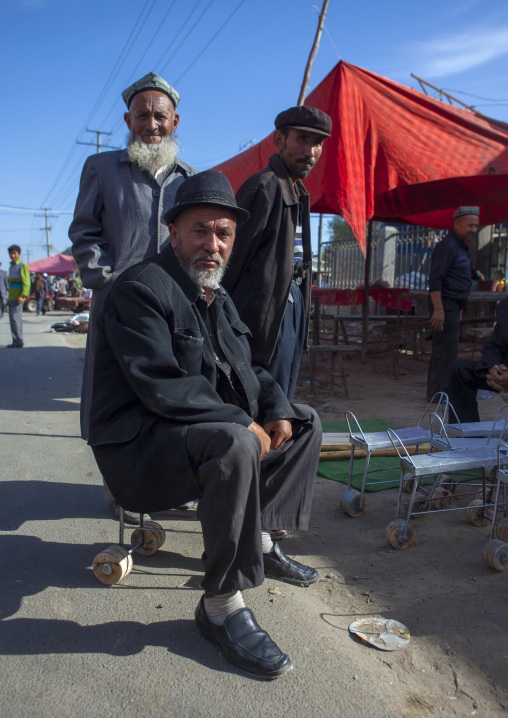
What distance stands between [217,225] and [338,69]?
4130mm

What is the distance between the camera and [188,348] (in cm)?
214

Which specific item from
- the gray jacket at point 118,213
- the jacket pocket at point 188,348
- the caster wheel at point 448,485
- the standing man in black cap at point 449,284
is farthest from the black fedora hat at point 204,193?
the standing man in black cap at point 449,284

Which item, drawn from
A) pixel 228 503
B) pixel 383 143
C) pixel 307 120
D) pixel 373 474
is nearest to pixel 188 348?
pixel 228 503

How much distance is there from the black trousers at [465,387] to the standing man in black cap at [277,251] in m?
1.36

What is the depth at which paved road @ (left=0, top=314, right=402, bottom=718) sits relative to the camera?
1.78 metres

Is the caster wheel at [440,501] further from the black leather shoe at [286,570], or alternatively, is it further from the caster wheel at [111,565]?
the caster wheel at [111,565]

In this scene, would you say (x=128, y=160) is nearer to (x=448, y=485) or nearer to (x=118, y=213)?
(x=118, y=213)

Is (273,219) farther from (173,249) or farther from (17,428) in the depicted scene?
(17,428)

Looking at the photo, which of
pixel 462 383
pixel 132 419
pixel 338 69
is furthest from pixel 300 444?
pixel 338 69

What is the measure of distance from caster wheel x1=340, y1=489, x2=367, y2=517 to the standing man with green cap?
5.00ft

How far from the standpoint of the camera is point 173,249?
234 cm

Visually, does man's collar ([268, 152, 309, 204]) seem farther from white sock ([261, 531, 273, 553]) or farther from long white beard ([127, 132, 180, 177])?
white sock ([261, 531, 273, 553])

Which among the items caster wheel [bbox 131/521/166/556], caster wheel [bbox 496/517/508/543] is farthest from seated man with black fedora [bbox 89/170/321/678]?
caster wheel [bbox 496/517/508/543]

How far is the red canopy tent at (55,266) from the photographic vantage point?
4531cm
